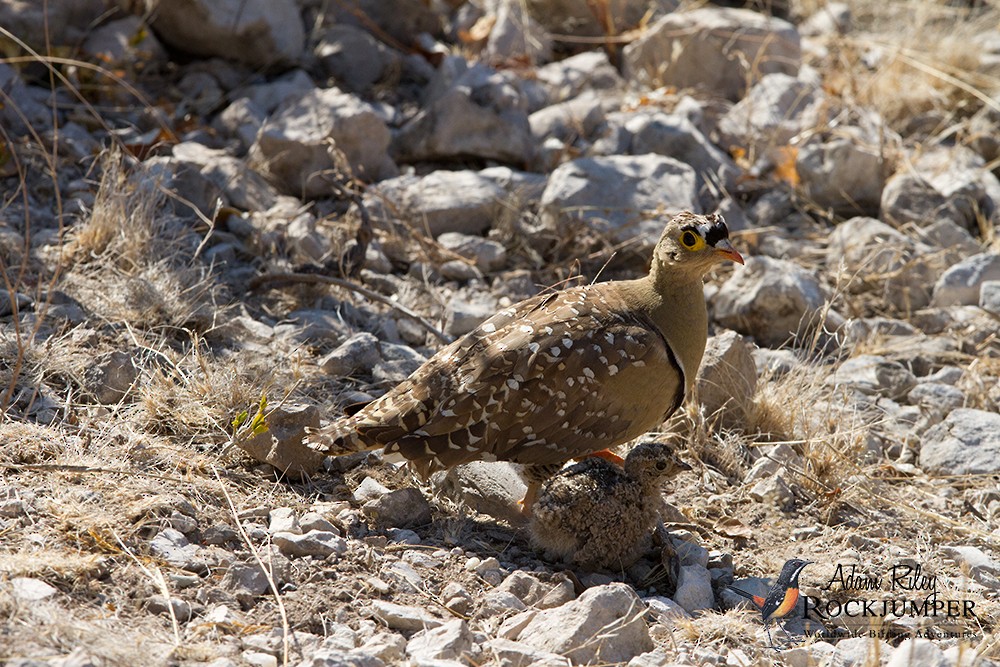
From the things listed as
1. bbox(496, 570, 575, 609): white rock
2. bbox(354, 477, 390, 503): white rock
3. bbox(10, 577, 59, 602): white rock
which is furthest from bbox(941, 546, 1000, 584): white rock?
bbox(10, 577, 59, 602): white rock

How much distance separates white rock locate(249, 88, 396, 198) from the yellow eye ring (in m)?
3.00

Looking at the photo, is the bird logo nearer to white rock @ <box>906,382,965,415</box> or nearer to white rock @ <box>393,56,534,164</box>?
white rock @ <box>906,382,965,415</box>

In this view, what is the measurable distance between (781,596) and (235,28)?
582 cm

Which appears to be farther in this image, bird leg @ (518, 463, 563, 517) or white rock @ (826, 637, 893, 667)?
bird leg @ (518, 463, 563, 517)

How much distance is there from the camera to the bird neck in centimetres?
466

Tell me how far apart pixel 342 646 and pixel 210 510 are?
97 centimetres

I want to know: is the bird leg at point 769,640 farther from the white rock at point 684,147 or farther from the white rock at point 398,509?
the white rock at point 684,147

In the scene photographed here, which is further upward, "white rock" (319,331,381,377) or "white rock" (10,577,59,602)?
"white rock" (10,577,59,602)

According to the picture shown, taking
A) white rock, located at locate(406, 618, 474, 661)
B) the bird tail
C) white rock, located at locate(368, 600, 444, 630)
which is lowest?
the bird tail

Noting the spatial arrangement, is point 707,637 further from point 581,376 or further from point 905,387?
point 905,387

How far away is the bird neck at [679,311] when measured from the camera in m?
4.66

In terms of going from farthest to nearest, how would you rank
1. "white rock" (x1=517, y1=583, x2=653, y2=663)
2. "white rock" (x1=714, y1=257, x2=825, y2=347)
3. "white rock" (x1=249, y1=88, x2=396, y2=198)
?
"white rock" (x1=249, y1=88, x2=396, y2=198) → "white rock" (x1=714, y1=257, x2=825, y2=347) → "white rock" (x1=517, y1=583, x2=653, y2=663)

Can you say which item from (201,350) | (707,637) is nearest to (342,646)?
(707,637)

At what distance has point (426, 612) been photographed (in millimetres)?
3795
